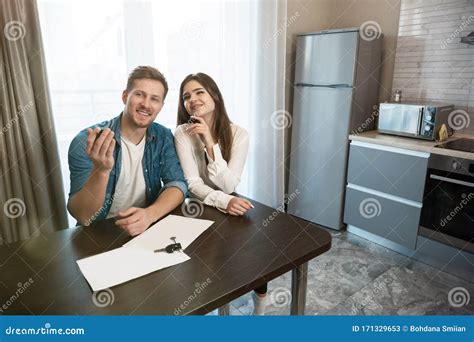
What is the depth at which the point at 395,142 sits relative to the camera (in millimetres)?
2492

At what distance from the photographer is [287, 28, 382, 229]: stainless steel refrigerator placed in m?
2.73

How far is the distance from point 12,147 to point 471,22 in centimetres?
318

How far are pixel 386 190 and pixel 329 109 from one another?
32.3 inches

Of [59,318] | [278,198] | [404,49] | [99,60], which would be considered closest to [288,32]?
[404,49]

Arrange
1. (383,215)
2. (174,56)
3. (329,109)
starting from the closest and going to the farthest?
(174,56), (383,215), (329,109)

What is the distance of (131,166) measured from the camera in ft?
5.02

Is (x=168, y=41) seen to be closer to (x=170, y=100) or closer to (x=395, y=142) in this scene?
(x=170, y=100)

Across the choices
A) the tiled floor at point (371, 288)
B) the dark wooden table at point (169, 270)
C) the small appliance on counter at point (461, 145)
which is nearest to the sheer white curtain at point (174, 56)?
the tiled floor at point (371, 288)

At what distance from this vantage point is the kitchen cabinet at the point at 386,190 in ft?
8.00

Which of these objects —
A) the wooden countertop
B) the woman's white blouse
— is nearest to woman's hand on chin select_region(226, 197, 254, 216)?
the woman's white blouse

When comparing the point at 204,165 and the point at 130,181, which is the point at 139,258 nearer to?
the point at 130,181

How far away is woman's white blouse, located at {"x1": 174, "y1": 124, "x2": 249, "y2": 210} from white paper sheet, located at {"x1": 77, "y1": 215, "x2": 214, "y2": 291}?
0.35 meters

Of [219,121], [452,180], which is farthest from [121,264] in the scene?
[452,180]

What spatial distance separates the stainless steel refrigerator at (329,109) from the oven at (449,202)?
0.70 meters
